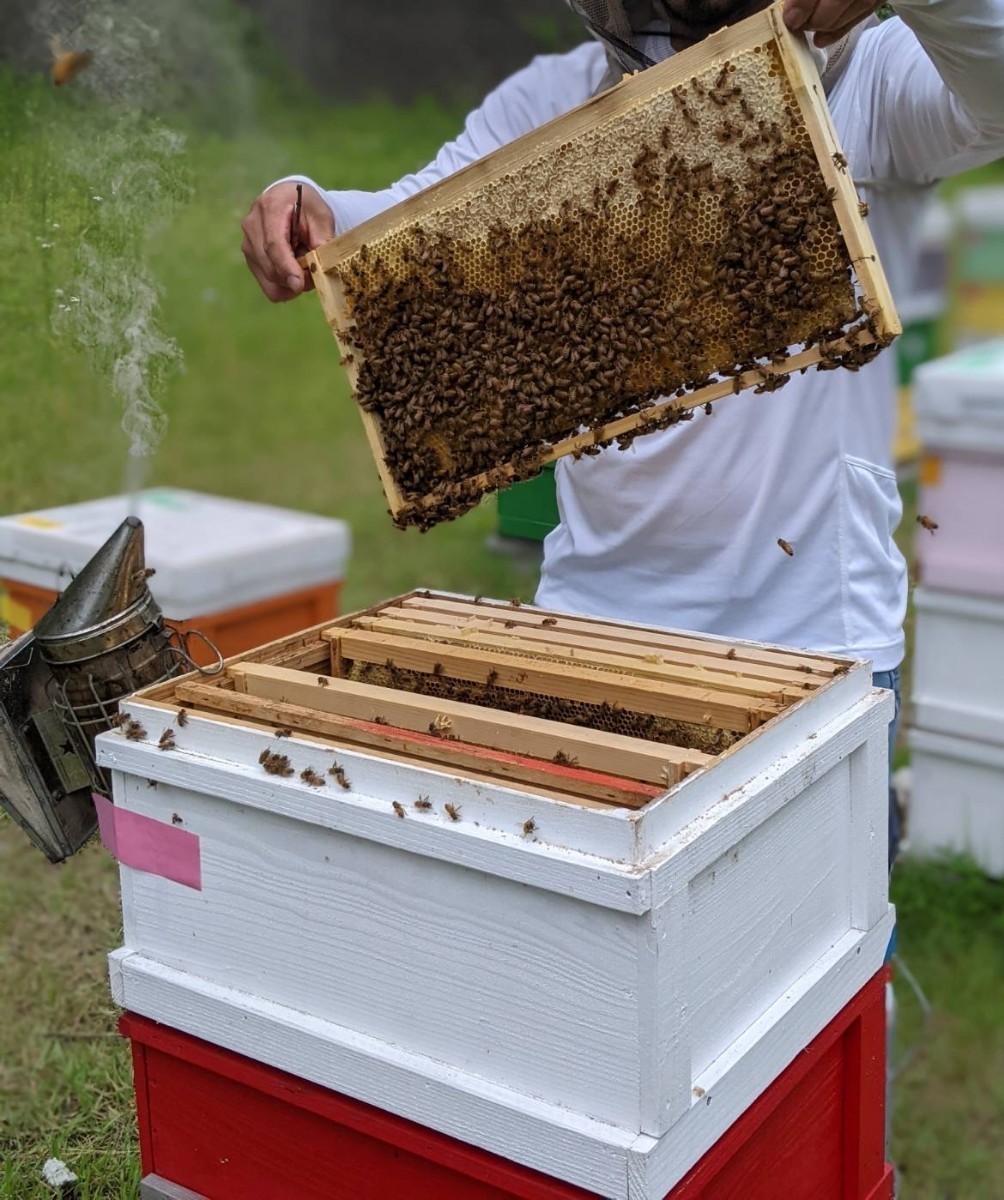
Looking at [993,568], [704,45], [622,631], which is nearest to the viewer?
[704,45]

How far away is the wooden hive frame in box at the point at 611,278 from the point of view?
1.95 metres

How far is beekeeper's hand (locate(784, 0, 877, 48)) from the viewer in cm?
183

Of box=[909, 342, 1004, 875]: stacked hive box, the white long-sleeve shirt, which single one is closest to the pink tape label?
the white long-sleeve shirt

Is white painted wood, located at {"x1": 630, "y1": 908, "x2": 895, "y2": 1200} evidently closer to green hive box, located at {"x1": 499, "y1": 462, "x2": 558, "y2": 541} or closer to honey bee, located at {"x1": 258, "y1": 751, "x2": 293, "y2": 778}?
honey bee, located at {"x1": 258, "y1": 751, "x2": 293, "y2": 778}

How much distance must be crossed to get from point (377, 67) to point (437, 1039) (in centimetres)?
1171

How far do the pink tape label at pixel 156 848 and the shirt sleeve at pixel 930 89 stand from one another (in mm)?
1554

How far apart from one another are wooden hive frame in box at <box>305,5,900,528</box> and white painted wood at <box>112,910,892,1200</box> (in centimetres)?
88

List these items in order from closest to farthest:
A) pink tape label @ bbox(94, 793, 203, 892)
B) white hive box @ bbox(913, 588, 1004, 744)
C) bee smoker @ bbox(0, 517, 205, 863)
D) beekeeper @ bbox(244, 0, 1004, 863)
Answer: pink tape label @ bbox(94, 793, 203, 892)
bee smoker @ bbox(0, 517, 205, 863)
beekeeper @ bbox(244, 0, 1004, 863)
white hive box @ bbox(913, 588, 1004, 744)

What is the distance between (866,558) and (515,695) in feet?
2.34

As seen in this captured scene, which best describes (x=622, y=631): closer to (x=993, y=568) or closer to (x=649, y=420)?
(x=649, y=420)

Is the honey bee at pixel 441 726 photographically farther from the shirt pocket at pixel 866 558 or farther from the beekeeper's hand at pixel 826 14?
the beekeeper's hand at pixel 826 14

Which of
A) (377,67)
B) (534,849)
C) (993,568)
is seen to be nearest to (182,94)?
(534,849)

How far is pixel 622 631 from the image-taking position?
227 centimetres

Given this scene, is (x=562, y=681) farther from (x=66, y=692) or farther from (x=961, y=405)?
(x=961, y=405)
